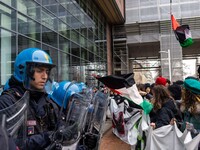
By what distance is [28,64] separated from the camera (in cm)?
206

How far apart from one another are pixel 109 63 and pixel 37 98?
61.6 feet

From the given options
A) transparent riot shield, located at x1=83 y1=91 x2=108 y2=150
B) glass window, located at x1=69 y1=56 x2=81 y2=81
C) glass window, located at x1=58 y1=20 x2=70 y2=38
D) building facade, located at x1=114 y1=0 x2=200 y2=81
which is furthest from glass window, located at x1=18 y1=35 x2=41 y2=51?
building facade, located at x1=114 y1=0 x2=200 y2=81

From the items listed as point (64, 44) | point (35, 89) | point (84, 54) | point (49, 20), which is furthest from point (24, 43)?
point (84, 54)

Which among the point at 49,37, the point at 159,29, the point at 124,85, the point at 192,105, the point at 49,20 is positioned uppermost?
the point at 159,29

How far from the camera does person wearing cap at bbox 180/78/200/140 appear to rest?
9.91ft

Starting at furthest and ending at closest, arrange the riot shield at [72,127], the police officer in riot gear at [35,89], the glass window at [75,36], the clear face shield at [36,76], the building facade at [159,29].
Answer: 1. the building facade at [159,29]
2. the glass window at [75,36]
3. the clear face shield at [36,76]
4. the police officer in riot gear at [35,89]
5. the riot shield at [72,127]

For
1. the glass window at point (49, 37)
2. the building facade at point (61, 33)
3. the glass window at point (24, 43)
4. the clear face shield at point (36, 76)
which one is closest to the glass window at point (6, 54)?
the building facade at point (61, 33)

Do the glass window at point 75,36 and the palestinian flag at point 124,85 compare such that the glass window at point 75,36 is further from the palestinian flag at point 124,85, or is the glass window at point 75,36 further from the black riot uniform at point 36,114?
the black riot uniform at point 36,114

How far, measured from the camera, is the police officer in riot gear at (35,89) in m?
1.85

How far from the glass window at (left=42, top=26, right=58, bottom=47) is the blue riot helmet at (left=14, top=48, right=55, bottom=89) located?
23.9 ft

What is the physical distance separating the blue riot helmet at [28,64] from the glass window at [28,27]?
233 inches

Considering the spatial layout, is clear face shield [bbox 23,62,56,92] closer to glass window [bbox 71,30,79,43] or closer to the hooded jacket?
the hooded jacket

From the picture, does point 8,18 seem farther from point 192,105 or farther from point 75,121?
point 75,121

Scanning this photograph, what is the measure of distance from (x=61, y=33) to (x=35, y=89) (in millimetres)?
9208
